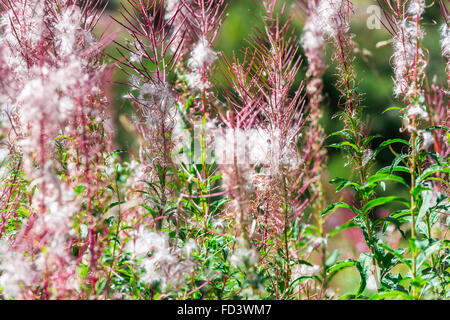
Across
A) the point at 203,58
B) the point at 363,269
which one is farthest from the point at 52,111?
the point at 363,269

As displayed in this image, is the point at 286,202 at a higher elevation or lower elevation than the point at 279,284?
higher

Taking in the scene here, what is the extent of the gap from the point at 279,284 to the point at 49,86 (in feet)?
4.02

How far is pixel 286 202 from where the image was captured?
157cm

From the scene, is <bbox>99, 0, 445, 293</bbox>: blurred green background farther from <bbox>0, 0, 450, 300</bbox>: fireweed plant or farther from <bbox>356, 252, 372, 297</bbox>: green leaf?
<bbox>356, 252, 372, 297</bbox>: green leaf

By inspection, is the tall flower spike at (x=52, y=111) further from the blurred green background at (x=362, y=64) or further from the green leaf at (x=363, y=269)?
the blurred green background at (x=362, y=64)

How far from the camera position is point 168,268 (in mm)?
1424

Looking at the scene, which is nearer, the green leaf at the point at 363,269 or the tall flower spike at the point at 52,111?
the tall flower spike at the point at 52,111

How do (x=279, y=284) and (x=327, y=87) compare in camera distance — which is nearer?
(x=279, y=284)

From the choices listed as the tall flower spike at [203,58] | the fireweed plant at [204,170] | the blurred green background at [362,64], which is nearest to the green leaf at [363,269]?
the fireweed plant at [204,170]
